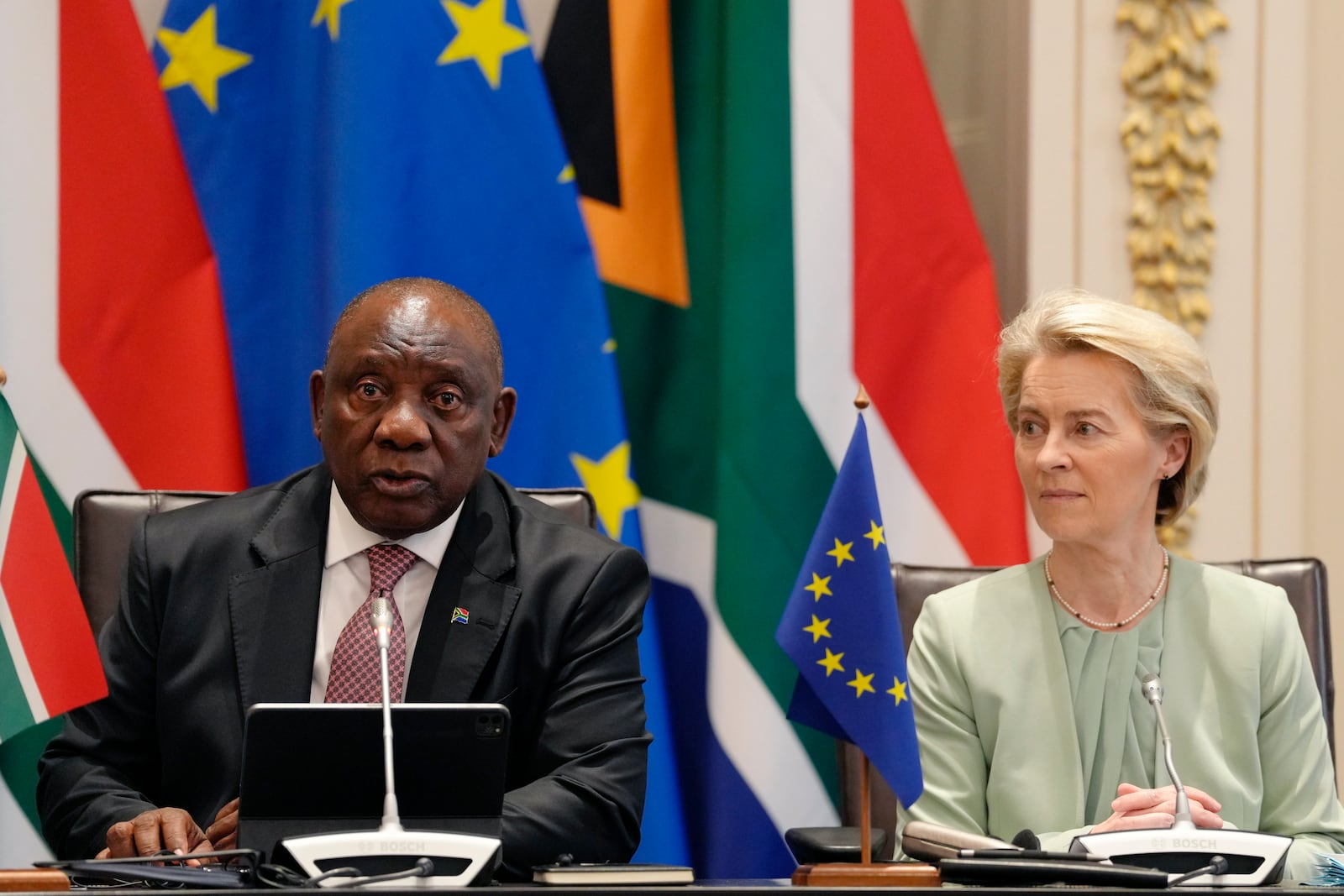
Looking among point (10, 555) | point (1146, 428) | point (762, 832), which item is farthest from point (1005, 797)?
point (10, 555)

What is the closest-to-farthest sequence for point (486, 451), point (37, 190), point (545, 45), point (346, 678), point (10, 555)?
1. point (10, 555)
2. point (346, 678)
3. point (486, 451)
4. point (37, 190)
5. point (545, 45)

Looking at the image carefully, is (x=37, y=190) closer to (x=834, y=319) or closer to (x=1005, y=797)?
(x=834, y=319)

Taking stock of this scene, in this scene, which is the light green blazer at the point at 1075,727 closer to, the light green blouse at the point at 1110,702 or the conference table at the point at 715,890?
the light green blouse at the point at 1110,702

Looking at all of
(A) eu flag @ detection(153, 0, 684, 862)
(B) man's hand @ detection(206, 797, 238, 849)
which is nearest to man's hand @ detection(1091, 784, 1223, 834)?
(B) man's hand @ detection(206, 797, 238, 849)

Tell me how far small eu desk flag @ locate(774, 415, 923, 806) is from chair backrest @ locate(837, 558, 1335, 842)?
0.75 meters

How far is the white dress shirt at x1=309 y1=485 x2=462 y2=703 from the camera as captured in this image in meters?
2.68

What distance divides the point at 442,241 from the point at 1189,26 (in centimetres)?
187

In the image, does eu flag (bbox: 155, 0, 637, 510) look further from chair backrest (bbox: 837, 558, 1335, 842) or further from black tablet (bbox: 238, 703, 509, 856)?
black tablet (bbox: 238, 703, 509, 856)

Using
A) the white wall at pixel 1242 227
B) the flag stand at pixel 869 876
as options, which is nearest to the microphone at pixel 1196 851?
the flag stand at pixel 869 876

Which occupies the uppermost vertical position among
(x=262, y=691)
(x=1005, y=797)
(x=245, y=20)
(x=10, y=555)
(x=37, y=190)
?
(x=245, y=20)

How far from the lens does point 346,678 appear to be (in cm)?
259

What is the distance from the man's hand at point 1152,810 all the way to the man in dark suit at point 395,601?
2.43ft

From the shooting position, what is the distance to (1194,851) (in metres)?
1.91

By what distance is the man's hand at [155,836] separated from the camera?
2.23m
